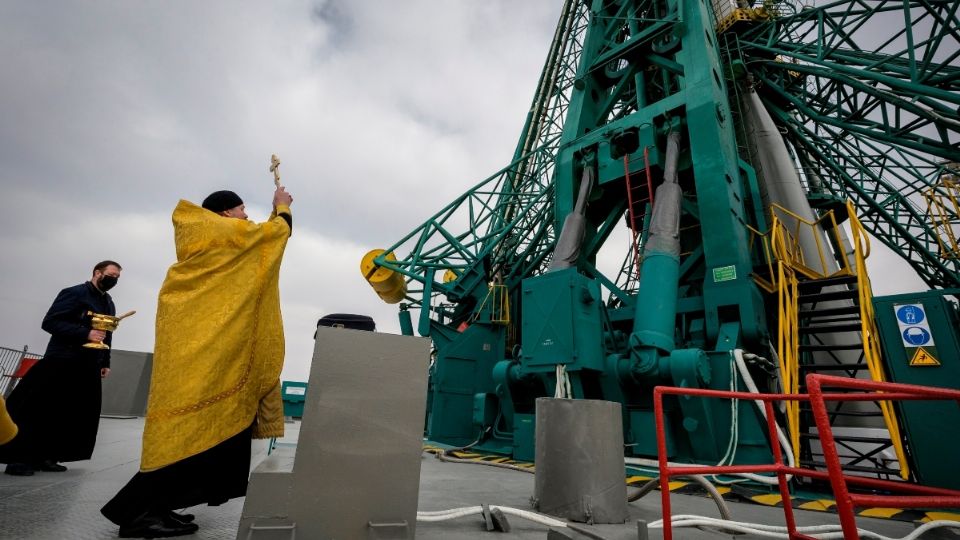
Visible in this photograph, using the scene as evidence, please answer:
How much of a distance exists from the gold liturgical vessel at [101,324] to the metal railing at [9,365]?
9.05 metres

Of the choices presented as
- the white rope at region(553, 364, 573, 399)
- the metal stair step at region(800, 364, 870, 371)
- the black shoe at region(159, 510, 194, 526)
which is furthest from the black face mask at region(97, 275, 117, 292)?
the metal stair step at region(800, 364, 870, 371)

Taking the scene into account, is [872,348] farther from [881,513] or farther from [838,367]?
[881,513]

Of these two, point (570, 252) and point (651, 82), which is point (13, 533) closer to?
point (570, 252)

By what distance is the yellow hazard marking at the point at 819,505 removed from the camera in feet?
12.6

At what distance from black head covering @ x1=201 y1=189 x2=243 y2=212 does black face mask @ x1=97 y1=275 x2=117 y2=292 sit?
2077mm

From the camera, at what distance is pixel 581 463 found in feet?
9.99

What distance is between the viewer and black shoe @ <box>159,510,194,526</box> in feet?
6.61

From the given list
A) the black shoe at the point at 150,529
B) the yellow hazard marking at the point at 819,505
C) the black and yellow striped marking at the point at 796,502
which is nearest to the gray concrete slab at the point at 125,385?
the black shoe at the point at 150,529

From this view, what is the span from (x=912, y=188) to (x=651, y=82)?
7.89 m

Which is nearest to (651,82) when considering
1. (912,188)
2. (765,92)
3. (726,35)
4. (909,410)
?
(726,35)

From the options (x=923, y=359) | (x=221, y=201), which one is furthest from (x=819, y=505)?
(x=221, y=201)

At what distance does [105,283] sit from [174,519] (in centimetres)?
265

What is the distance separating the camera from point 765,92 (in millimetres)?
13133

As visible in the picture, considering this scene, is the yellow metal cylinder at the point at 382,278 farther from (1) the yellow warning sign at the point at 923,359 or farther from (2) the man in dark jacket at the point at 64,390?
(1) the yellow warning sign at the point at 923,359
